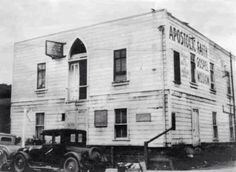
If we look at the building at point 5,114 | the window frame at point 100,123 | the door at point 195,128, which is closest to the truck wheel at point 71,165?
the window frame at point 100,123

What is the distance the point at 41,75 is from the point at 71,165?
10035 mm

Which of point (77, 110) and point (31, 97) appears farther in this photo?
point (31, 97)

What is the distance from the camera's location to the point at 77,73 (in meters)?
21.0

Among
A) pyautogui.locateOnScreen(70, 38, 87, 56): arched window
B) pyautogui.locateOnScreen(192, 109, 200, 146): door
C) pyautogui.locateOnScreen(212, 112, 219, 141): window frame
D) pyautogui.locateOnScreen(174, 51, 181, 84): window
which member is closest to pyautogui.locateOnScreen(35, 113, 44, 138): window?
pyautogui.locateOnScreen(70, 38, 87, 56): arched window

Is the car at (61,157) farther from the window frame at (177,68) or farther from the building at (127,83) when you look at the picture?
the window frame at (177,68)

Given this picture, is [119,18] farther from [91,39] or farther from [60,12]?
[60,12]

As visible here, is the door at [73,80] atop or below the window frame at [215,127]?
atop

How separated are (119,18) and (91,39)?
2.15 meters

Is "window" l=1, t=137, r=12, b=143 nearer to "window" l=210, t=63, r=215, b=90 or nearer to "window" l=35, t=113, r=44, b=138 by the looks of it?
"window" l=35, t=113, r=44, b=138

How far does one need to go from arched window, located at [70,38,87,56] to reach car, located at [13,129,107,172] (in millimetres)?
7438

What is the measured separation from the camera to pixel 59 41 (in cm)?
2177

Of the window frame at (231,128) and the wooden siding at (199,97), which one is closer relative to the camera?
the wooden siding at (199,97)

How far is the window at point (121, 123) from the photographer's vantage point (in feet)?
61.1

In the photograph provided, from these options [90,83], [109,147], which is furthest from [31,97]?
[109,147]
